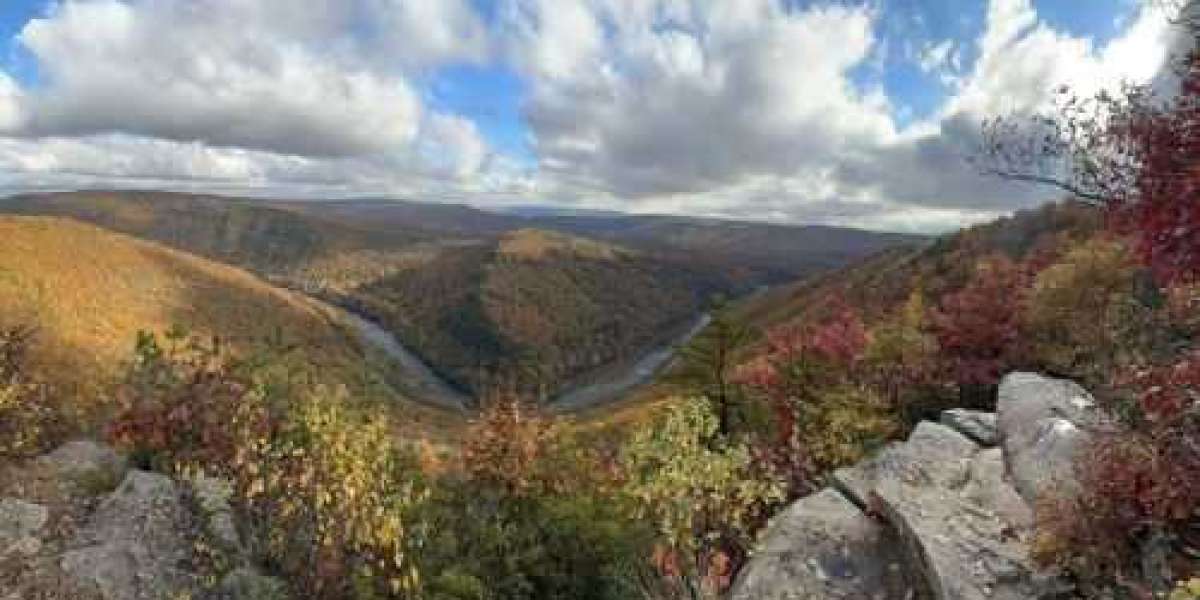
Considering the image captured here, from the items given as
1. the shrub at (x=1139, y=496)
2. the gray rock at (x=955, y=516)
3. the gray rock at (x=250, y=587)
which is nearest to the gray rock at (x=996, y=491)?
the gray rock at (x=955, y=516)

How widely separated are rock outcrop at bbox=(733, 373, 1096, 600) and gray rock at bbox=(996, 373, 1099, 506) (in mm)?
28

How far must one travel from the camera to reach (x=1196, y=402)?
11.2 meters

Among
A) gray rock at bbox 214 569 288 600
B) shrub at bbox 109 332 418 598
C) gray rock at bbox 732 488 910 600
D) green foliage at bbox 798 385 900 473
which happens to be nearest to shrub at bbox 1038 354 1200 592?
gray rock at bbox 732 488 910 600

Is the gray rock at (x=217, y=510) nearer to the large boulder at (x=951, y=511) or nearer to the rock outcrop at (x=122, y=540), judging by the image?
the rock outcrop at (x=122, y=540)

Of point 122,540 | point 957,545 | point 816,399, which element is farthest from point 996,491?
point 122,540

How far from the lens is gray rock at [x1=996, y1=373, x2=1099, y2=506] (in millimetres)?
15359

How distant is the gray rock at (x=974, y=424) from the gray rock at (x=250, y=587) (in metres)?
14.0

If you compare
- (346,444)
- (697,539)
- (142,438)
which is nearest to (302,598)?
(346,444)

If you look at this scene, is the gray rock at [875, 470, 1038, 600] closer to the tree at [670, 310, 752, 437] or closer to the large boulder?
the large boulder

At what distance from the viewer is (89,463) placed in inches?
808

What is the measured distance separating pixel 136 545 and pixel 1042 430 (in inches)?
663

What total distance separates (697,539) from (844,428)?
1023 centimetres

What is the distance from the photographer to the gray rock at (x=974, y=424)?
19.0 meters

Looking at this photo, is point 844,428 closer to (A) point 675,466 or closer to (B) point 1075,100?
(B) point 1075,100
